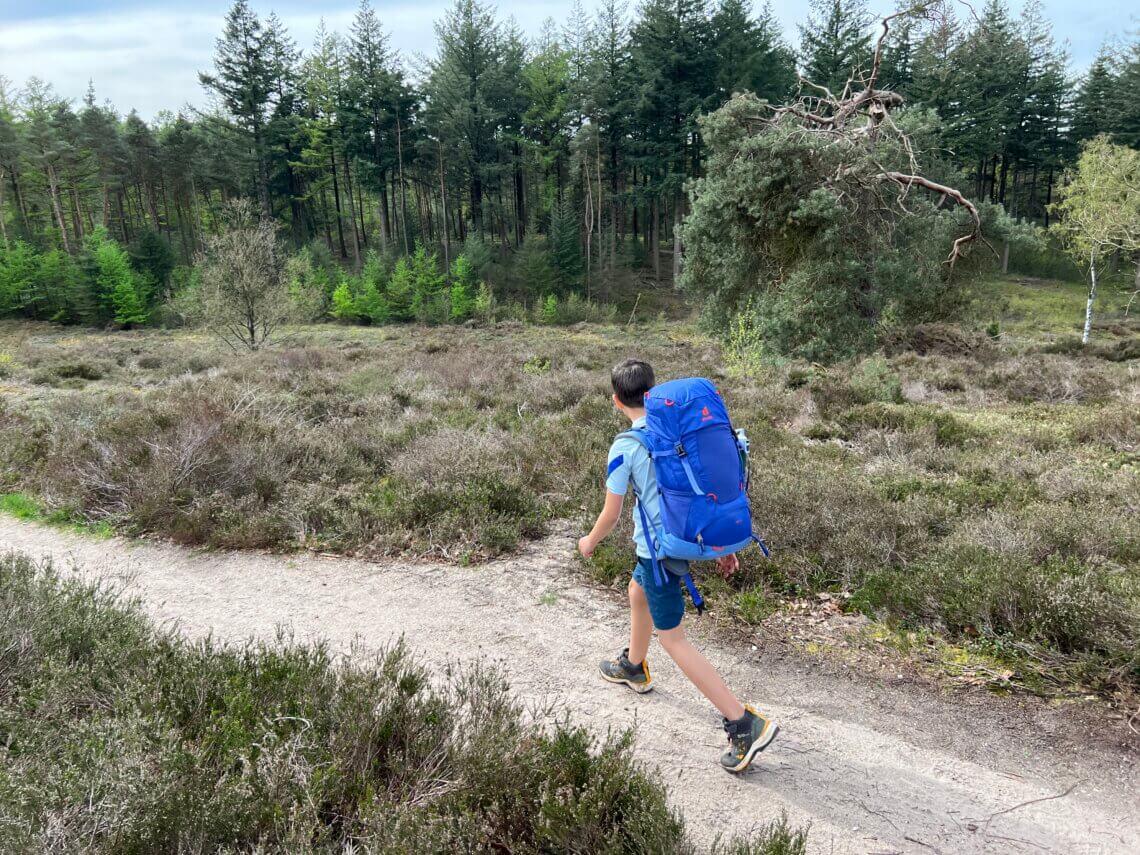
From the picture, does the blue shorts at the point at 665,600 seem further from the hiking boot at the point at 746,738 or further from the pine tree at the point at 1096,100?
the pine tree at the point at 1096,100

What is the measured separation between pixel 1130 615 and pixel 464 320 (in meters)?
38.9

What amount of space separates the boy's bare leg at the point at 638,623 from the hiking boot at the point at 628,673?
0.06 m

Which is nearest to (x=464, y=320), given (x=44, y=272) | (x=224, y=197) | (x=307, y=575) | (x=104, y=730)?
(x=224, y=197)

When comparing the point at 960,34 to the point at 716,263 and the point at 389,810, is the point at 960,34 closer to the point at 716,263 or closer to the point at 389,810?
the point at 716,263

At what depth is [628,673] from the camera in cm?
381

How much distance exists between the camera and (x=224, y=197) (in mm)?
48062

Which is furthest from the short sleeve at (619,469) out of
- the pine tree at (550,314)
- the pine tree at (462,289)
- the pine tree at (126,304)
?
the pine tree at (126,304)

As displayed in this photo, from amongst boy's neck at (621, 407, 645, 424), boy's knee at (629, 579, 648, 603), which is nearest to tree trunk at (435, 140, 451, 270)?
boy's neck at (621, 407, 645, 424)

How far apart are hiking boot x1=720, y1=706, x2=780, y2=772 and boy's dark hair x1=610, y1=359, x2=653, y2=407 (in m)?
1.64

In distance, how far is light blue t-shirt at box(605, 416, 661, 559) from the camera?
306 cm

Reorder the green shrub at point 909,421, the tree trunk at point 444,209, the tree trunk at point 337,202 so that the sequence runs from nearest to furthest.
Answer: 1. the green shrub at point 909,421
2. the tree trunk at point 444,209
3. the tree trunk at point 337,202

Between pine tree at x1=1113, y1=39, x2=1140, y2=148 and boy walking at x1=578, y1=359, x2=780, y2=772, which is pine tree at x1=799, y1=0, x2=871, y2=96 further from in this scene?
boy walking at x1=578, y1=359, x2=780, y2=772

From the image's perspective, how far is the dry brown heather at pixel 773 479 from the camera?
4332 mm

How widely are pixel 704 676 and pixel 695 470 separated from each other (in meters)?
1.05
